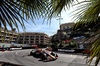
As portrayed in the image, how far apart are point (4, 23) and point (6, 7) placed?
10.6 inches

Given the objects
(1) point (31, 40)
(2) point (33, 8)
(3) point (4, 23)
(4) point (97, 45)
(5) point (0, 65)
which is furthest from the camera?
(1) point (31, 40)

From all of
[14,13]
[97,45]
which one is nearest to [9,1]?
[14,13]

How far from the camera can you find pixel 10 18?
118 cm

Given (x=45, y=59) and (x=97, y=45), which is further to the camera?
(x=45, y=59)

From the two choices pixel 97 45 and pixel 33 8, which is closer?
pixel 97 45

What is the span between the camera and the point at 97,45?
75 centimetres

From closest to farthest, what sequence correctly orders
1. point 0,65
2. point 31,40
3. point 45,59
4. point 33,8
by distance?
1. point 33,8
2. point 0,65
3. point 45,59
4. point 31,40

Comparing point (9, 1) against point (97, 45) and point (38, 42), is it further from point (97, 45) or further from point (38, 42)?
point (38, 42)

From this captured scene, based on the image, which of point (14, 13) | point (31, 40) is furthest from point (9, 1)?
point (31, 40)

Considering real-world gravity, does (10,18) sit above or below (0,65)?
above

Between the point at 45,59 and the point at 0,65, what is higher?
the point at 0,65

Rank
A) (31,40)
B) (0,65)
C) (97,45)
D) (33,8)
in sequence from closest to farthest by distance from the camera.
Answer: (97,45) → (33,8) → (0,65) → (31,40)

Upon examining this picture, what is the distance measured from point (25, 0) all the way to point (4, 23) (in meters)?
0.47

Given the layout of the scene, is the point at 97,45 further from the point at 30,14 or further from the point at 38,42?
the point at 38,42
